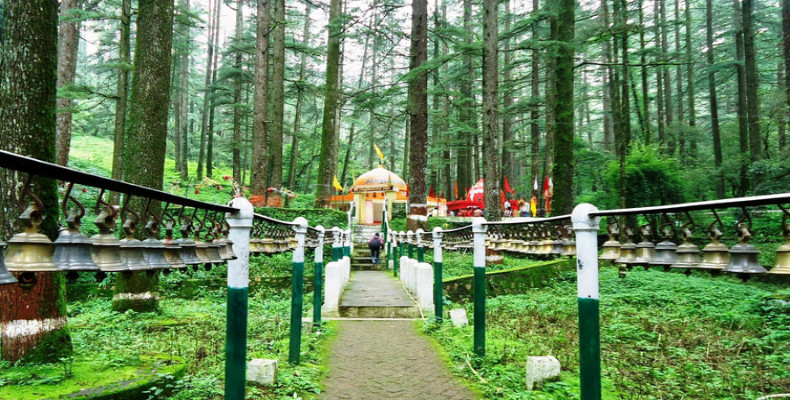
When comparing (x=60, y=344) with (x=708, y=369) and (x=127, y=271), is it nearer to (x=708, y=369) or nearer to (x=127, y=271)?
(x=127, y=271)

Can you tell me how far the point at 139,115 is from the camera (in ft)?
27.1

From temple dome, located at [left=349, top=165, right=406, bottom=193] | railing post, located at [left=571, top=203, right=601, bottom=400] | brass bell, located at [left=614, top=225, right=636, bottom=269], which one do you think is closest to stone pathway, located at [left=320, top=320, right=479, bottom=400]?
railing post, located at [left=571, top=203, right=601, bottom=400]

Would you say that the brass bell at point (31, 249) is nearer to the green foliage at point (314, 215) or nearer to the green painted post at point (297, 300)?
the green painted post at point (297, 300)

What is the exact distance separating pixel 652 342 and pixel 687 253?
528 cm

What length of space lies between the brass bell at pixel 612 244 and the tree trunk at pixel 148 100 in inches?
309

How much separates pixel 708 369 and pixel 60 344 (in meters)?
7.62

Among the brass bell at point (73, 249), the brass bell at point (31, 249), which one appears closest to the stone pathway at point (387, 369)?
the brass bell at point (73, 249)

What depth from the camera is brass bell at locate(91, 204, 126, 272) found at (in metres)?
1.82

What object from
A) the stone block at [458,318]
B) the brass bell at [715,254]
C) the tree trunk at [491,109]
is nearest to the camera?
the brass bell at [715,254]

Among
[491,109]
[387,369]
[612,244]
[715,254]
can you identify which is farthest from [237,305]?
[491,109]

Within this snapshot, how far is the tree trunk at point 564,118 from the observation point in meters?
13.0

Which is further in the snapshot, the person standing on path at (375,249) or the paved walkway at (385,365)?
the person standing on path at (375,249)

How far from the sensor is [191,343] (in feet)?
21.5

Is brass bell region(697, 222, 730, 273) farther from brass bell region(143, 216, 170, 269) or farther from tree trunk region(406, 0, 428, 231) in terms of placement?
tree trunk region(406, 0, 428, 231)
